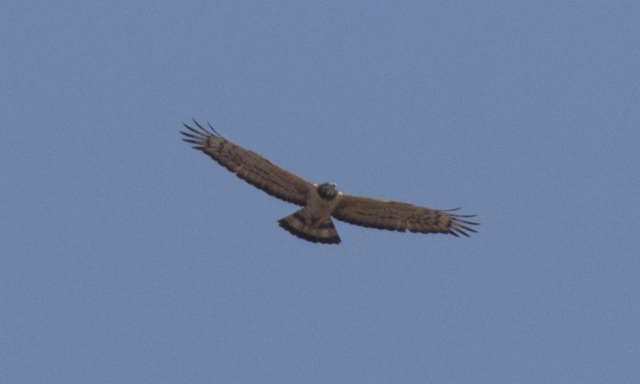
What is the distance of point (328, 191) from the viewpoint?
89.4 feet

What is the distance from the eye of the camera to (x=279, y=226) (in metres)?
28.0

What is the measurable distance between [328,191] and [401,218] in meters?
1.77

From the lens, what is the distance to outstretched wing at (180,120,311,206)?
27500 mm

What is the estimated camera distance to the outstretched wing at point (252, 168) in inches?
1083

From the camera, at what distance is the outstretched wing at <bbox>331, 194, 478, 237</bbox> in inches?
1099

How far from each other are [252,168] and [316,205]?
143cm

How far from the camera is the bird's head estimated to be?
27250mm

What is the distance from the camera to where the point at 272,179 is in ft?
91.1

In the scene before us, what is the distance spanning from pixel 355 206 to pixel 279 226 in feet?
5.06

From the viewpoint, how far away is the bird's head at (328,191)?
27250 mm

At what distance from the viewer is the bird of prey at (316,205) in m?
27.5

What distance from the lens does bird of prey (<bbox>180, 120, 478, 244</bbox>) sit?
27.5 m

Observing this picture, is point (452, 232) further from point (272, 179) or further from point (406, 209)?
point (272, 179)

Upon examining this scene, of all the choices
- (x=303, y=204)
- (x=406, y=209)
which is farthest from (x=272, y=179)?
(x=406, y=209)
